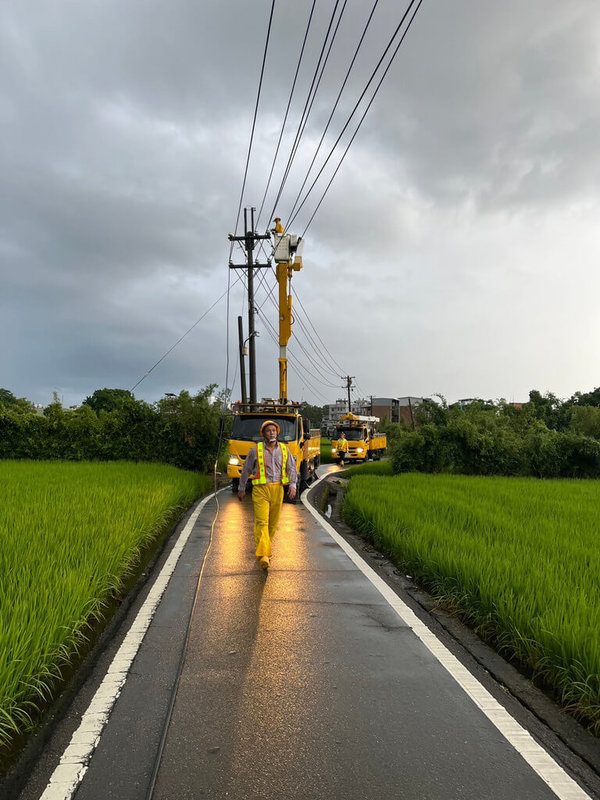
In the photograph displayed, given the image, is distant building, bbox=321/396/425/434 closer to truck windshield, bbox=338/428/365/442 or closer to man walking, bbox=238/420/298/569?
truck windshield, bbox=338/428/365/442

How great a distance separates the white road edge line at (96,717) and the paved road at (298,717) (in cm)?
6

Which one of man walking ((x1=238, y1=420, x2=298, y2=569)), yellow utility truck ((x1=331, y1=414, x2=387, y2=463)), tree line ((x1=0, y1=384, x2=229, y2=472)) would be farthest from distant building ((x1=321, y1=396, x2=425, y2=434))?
man walking ((x1=238, y1=420, x2=298, y2=569))

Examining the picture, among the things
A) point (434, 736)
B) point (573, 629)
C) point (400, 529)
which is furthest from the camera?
point (400, 529)

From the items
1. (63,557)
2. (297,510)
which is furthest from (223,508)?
(63,557)

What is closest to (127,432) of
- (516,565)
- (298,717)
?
(516,565)

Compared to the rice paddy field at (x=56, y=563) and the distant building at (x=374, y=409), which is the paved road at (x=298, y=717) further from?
the distant building at (x=374, y=409)

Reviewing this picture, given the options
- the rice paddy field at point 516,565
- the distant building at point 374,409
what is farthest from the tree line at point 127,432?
the distant building at point 374,409

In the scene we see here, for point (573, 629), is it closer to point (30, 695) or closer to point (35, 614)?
point (30, 695)

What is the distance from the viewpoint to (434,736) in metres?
2.80

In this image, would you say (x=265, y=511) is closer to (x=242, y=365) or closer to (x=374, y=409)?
(x=242, y=365)

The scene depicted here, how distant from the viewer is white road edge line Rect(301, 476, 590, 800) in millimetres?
2449

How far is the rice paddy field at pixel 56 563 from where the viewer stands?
3113mm

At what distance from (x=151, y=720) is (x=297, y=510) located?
8968 millimetres

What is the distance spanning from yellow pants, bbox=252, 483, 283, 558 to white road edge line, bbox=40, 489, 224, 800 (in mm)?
1461
